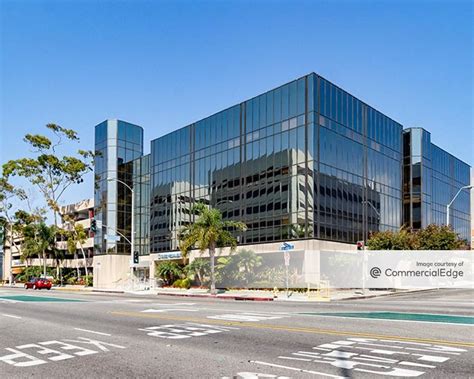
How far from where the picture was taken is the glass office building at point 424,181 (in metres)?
62.7

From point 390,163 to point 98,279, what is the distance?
4217 cm

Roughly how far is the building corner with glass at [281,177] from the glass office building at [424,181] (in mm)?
133

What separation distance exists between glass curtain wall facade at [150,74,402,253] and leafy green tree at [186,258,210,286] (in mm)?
4834

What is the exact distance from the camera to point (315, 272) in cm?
4247

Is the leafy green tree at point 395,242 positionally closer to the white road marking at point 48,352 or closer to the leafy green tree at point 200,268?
the leafy green tree at point 200,268

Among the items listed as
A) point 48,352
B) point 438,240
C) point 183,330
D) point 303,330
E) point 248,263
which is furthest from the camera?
point 248,263

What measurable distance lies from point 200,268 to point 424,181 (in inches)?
1236

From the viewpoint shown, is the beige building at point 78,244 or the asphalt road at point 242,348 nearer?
the asphalt road at point 242,348

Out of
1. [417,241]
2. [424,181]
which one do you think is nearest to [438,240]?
[417,241]

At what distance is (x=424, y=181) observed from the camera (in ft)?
209

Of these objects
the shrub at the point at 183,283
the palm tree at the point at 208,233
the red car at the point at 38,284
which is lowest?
the red car at the point at 38,284

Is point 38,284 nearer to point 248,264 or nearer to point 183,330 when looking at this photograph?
point 248,264

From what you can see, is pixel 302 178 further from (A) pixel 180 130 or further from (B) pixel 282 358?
(B) pixel 282 358

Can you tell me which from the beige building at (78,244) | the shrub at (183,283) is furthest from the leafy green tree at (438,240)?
the beige building at (78,244)
